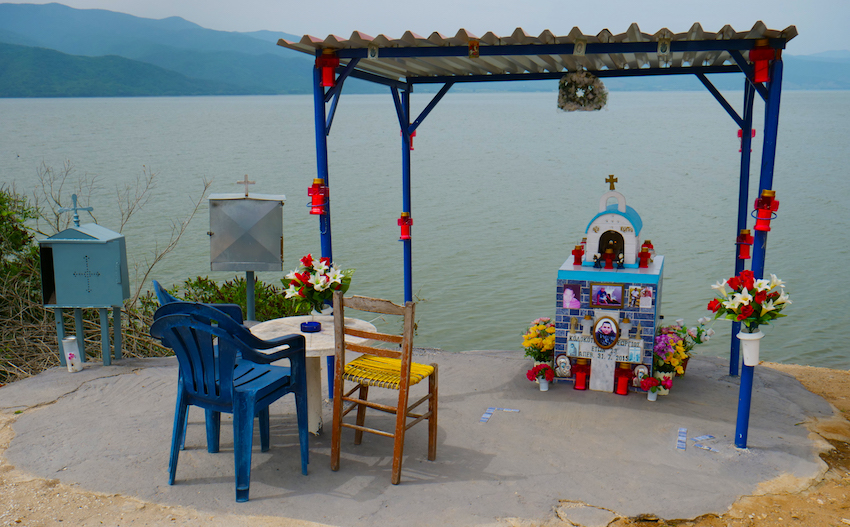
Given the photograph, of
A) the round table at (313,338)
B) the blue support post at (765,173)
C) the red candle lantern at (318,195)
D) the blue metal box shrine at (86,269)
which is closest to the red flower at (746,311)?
the blue support post at (765,173)

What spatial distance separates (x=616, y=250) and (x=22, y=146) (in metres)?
32.5

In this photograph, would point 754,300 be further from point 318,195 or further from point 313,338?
point 318,195

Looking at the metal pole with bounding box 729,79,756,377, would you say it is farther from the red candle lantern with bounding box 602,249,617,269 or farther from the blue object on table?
the blue object on table

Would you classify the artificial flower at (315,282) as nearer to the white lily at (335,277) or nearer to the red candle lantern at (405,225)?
the white lily at (335,277)

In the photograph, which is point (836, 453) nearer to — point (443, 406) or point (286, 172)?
point (443, 406)

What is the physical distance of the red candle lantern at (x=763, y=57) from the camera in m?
4.07

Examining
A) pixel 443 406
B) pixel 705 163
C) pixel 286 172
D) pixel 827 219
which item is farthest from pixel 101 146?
pixel 443 406

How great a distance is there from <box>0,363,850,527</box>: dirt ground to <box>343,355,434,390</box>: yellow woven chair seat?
2.63 feet

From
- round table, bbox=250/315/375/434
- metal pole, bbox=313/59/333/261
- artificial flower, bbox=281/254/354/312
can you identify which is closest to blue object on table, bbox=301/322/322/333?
round table, bbox=250/315/375/434

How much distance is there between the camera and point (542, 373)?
17.1 feet

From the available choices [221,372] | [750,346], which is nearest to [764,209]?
[750,346]

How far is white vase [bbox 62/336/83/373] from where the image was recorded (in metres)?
5.52

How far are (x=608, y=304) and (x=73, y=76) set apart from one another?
124 metres

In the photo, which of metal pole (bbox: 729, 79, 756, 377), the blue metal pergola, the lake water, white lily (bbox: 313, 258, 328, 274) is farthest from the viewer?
the lake water
